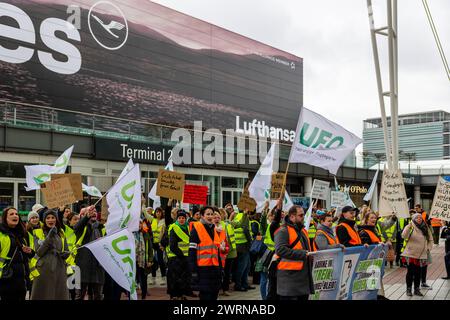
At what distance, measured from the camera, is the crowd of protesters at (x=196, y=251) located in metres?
7.18

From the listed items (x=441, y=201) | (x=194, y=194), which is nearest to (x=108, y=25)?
(x=194, y=194)

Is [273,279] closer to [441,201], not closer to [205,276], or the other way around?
[205,276]

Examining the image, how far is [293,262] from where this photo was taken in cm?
715

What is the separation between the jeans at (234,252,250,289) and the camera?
39.6 ft

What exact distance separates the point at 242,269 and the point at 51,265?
5266mm

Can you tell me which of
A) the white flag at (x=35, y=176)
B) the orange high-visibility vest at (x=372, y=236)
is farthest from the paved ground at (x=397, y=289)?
the white flag at (x=35, y=176)

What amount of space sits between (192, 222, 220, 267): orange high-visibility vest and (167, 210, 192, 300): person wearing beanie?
5.30ft

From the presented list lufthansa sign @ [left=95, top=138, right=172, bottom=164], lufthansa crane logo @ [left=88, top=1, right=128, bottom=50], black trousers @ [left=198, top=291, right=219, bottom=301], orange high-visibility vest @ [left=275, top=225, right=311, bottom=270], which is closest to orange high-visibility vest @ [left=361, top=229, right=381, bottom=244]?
orange high-visibility vest @ [left=275, top=225, right=311, bottom=270]

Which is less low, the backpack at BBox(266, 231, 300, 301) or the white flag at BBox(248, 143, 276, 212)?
the white flag at BBox(248, 143, 276, 212)

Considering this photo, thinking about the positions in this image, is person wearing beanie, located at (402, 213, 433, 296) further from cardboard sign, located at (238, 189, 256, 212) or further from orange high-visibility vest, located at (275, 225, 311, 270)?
orange high-visibility vest, located at (275, 225, 311, 270)

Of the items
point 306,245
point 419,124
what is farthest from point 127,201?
point 419,124

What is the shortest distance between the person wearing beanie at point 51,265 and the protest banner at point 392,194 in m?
6.28
